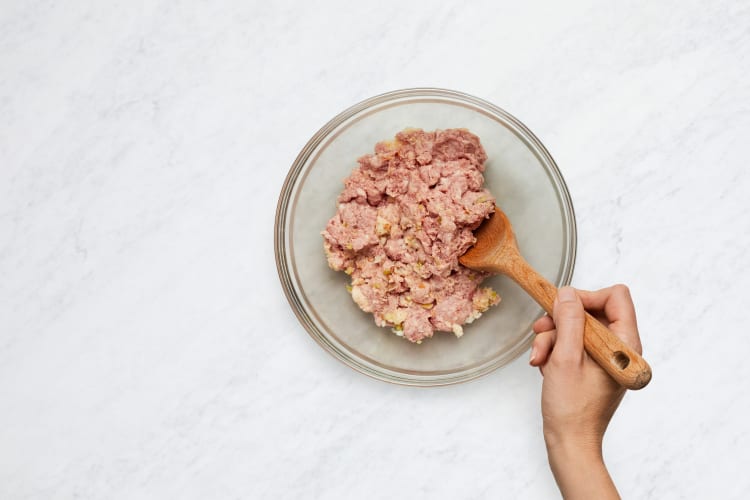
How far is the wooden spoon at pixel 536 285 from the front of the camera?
1.11m

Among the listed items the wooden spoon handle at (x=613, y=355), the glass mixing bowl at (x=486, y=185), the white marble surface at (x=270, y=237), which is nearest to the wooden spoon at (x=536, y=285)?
the wooden spoon handle at (x=613, y=355)

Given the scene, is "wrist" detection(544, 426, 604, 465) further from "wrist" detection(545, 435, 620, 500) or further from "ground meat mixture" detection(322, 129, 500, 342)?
"ground meat mixture" detection(322, 129, 500, 342)

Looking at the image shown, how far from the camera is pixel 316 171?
5.15 ft

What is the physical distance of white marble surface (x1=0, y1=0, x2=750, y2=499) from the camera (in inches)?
64.0

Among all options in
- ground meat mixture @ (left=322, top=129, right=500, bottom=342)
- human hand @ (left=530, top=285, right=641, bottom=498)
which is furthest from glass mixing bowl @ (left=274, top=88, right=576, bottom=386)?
human hand @ (left=530, top=285, right=641, bottom=498)

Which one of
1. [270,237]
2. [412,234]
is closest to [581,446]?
[412,234]

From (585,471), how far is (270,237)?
39.8 inches

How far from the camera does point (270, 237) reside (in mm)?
1652

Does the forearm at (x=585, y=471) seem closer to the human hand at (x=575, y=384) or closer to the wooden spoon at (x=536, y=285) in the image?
the human hand at (x=575, y=384)

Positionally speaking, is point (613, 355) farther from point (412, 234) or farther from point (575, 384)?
point (412, 234)

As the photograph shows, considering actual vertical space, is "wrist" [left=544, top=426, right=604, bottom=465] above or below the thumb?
below

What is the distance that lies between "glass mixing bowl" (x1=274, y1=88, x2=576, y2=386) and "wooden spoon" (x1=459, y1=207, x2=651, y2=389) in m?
0.14

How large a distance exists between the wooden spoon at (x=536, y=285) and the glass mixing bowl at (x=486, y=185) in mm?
137

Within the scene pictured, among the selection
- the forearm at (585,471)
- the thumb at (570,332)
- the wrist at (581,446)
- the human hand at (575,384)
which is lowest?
the forearm at (585,471)
